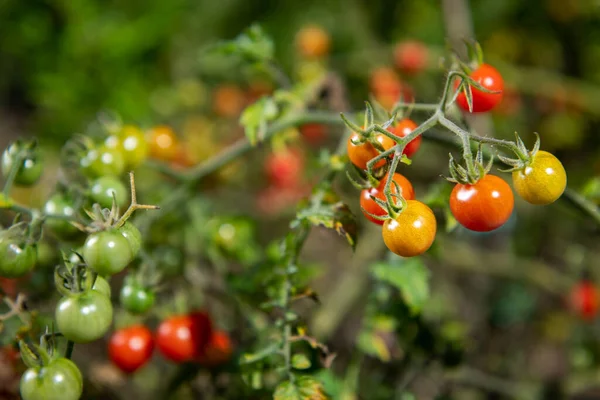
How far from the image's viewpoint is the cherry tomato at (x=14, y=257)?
0.63 meters

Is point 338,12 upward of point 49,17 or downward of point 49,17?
upward

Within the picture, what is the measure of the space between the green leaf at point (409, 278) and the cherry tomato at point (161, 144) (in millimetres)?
507

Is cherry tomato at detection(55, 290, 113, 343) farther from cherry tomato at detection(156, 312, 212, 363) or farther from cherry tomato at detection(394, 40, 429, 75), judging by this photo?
cherry tomato at detection(394, 40, 429, 75)

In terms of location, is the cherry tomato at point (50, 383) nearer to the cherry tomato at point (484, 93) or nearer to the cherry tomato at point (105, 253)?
the cherry tomato at point (105, 253)

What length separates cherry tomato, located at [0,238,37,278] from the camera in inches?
24.8

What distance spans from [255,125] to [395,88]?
756 millimetres

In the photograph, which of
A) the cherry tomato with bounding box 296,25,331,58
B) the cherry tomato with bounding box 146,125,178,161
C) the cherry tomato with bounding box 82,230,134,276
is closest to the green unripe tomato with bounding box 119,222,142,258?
the cherry tomato with bounding box 82,230,134,276

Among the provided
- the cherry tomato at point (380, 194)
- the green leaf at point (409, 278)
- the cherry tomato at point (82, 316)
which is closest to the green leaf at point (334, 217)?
the cherry tomato at point (380, 194)

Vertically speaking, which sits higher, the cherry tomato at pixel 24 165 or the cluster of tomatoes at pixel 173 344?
the cherry tomato at pixel 24 165

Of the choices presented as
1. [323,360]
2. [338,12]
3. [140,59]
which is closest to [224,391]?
[323,360]

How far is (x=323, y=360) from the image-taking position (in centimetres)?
80

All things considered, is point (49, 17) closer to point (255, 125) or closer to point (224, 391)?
point (255, 125)

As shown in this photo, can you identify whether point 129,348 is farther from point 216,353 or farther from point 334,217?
point 334,217

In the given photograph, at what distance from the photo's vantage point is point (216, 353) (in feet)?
3.17
